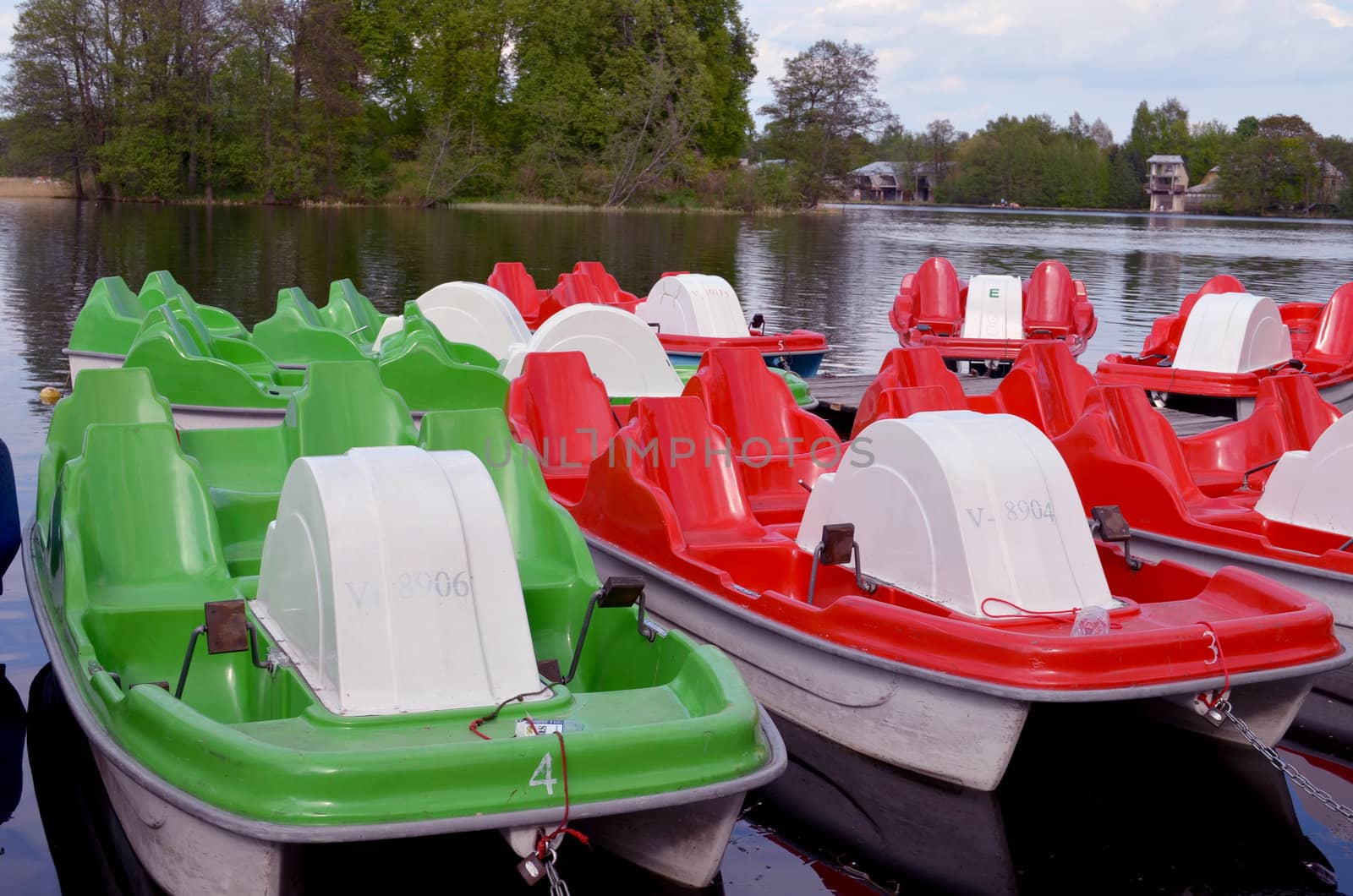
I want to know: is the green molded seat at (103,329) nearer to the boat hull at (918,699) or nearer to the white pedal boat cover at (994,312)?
the boat hull at (918,699)

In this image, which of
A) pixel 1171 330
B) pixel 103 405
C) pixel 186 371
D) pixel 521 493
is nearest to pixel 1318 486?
pixel 521 493

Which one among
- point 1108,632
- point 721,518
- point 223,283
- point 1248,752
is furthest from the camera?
point 223,283

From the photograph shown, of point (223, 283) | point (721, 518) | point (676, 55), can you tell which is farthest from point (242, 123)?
point (721, 518)

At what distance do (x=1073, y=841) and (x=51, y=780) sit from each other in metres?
3.69

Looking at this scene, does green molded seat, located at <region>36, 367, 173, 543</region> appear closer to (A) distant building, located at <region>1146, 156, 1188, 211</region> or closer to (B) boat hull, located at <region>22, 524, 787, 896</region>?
(B) boat hull, located at <region>22, 524, 787, 896</region>

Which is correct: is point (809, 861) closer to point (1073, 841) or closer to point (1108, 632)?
point (1073, 841)

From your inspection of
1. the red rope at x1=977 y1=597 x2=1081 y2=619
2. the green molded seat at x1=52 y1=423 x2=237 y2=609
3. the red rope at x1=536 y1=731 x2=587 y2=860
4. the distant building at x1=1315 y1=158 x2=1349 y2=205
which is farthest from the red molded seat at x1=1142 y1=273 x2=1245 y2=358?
the distant building at x1=1315 y1=158 x2=1349 y2=205

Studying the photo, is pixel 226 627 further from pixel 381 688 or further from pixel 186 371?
pixel 186 371

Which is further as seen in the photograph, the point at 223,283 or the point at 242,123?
the point at 242,123

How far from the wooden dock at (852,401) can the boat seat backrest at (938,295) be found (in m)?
1.54

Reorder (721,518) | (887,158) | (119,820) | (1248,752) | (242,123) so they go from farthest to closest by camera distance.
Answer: (887,158) → (242,123) → (721,518) → (1248,752) → (119,820)

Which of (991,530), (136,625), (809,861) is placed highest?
(991,530)

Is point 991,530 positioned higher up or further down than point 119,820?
higher up

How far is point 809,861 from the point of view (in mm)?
5105
